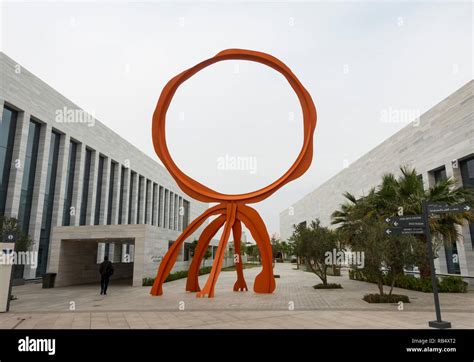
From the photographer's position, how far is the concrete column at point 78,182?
2746 cm

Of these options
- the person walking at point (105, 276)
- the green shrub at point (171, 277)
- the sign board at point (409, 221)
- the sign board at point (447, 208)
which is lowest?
the green shrub at point (171, 277)

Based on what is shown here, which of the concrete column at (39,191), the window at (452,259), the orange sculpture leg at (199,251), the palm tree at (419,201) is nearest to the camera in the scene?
the palm tree at (419,201)

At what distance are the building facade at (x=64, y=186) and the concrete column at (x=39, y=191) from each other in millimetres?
66

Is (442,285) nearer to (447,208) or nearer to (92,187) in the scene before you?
(447,208)

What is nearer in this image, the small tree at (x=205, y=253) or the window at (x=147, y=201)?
the small tree at (x=205, y=253)

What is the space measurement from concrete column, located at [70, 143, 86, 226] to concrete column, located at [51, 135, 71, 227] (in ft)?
4.43

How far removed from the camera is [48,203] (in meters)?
24.9

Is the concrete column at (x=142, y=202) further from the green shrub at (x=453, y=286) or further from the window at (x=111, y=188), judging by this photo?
the green shrub at (x=453, y=286)

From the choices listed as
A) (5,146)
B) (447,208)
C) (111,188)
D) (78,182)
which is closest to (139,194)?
(111,188)

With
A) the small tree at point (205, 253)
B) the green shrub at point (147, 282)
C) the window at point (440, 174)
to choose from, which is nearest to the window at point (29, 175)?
the green shrub at point (147, 282)

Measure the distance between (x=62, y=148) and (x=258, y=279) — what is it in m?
19.7

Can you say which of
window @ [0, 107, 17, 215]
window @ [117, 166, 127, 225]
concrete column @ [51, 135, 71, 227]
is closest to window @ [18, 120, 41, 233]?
window @ [0, 107, 17, 215]

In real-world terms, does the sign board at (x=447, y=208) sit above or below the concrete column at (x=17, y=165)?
below
